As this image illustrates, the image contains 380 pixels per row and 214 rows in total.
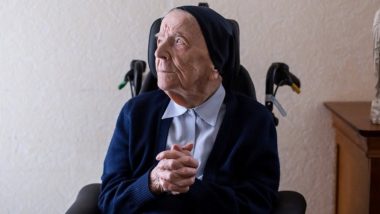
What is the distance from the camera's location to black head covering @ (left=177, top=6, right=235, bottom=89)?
1.23m

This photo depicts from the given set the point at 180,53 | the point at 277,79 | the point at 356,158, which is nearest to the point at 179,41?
the point at 180,53

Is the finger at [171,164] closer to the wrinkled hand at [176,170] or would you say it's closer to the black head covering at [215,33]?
the wrinkled hand at [176,170]

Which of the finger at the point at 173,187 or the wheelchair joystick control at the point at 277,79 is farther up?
the wheelchair joystick control at the point at 277,79

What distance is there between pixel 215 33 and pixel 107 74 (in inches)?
35.8

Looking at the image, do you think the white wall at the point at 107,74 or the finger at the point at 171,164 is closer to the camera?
the finger at the point at 171,164

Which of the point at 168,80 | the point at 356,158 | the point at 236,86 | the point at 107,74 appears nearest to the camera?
the point at 168,80

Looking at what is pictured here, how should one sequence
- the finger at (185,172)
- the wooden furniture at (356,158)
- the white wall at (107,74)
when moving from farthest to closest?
the white wall at (107,74), the wooden furniture at (356,158), the finger at (185,172)

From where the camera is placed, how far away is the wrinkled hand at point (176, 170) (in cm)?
114

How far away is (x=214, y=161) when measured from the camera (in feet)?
4.28

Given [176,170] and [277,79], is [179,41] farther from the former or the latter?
[277,79]

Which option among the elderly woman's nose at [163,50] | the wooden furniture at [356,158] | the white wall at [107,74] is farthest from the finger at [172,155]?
the white wall at [107,74]

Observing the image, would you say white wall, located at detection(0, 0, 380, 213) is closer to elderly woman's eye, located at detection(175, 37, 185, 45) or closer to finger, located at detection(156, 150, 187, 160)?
elderly woman's eye, located at detection(175, 37, 185, 45)

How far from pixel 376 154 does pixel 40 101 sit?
1.34 m

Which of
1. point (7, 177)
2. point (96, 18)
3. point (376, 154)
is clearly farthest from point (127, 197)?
point (7, 177)
